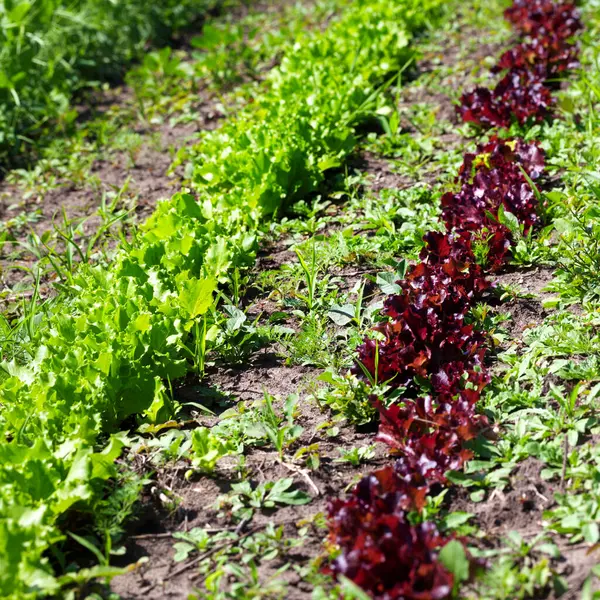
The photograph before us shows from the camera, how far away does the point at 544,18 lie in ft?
22.3

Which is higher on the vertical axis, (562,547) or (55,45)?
(55,45)

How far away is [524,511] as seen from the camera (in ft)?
8.98

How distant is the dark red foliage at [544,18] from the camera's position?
21.7ft

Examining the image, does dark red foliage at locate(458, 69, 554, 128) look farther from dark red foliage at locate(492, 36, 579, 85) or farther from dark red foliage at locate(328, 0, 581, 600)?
dark red foliage at locate(492, 36, 579, 85)

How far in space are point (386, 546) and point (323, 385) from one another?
3.83ft

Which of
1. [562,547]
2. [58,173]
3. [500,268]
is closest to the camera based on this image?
[562,547]

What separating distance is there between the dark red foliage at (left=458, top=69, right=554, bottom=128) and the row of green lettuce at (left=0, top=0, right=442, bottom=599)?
725mm

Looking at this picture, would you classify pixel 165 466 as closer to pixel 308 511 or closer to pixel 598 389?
pixel 308 511

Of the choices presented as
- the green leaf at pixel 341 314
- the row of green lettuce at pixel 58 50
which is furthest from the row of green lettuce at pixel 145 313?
the row of green lettuce at pixel 58 50

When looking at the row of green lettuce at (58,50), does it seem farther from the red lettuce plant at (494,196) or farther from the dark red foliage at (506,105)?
the red lettuce plant at (494,196)

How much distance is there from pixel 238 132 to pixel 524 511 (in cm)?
334

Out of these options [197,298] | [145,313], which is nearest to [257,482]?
[145,313]

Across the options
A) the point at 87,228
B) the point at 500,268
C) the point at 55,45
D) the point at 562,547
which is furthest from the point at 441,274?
the point at 55,45

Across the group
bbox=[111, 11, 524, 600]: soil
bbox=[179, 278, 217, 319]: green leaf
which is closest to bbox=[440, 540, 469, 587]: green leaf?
bbox=[111, 11, 524, 600]: soil
